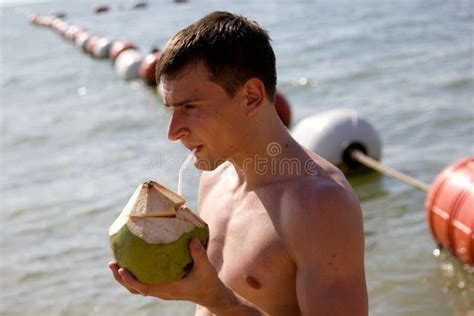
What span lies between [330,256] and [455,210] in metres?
3.78

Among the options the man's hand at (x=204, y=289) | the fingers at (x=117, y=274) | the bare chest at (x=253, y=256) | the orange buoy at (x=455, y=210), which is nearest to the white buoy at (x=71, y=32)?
the orange buoy at (x=455, y=210)

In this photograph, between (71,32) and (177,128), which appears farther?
(71,32)

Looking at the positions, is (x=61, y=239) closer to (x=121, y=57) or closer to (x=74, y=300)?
(x=74, y=300)

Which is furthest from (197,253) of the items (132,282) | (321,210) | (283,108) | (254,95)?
(283,108)

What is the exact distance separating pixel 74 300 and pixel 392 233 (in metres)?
2.80

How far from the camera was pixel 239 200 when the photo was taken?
270cm

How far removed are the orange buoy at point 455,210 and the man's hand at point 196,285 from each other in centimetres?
371

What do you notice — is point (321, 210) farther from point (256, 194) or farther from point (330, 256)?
point (256, 194)

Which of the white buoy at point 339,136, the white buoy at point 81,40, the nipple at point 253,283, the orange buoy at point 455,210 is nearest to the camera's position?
the nipple at point 253,283

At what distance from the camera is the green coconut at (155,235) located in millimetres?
2314

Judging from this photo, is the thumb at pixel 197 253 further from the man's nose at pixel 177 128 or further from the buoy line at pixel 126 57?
the buoy line at pixel 126 57

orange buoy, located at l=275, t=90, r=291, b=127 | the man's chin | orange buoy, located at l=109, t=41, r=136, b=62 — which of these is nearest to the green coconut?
the man's chin

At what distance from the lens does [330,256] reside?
227 cm

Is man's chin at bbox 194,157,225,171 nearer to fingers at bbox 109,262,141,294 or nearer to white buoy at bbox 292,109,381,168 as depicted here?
fingers at bbox 109,262,141,294
